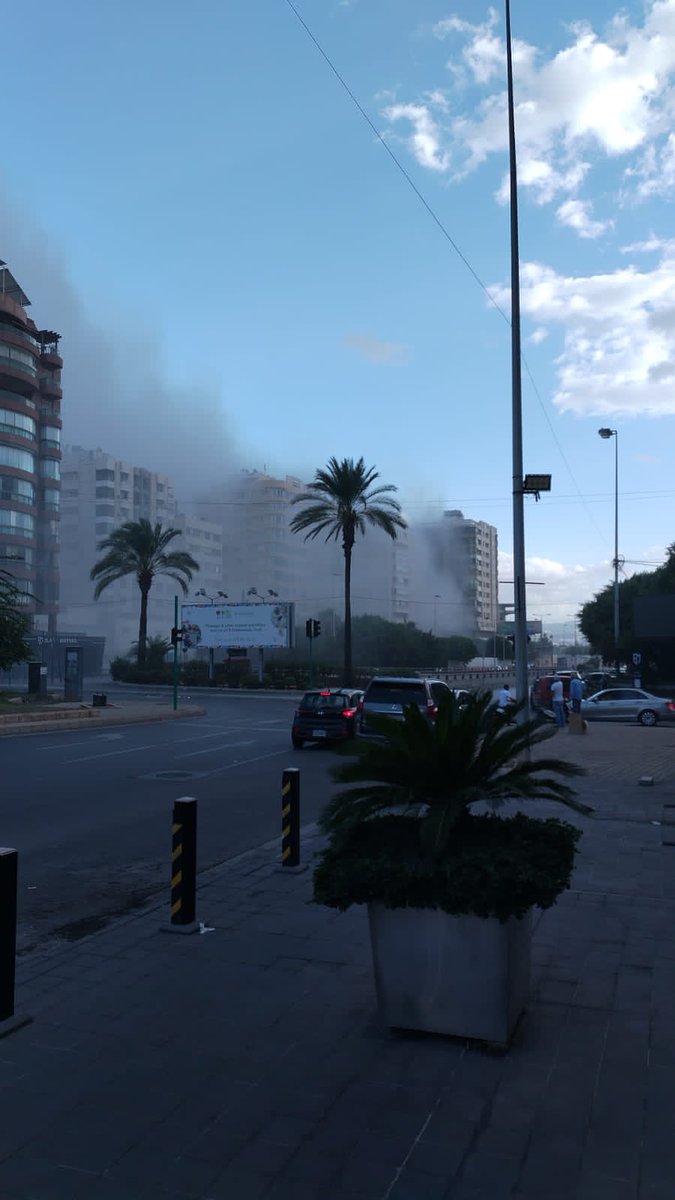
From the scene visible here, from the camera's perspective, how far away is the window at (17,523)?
7988 centimetres

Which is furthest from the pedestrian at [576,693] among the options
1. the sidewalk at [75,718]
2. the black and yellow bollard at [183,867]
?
the black and yellow bollard at [183,867]

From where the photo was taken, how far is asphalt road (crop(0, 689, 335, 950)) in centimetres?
881

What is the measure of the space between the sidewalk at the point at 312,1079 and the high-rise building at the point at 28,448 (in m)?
69.7

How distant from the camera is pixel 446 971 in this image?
495 centimetres

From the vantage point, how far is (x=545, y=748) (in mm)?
22391

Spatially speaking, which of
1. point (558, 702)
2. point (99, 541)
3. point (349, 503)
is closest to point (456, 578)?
point (99, 541)

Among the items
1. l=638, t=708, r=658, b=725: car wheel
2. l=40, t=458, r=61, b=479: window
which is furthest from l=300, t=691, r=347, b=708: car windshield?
l=40, t=458, r=61, b=479: window

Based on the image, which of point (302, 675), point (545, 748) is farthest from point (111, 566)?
point (545, 748)

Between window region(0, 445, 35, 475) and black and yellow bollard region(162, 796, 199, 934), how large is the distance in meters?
76.8

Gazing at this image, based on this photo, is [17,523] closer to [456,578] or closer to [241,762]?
[241,762]

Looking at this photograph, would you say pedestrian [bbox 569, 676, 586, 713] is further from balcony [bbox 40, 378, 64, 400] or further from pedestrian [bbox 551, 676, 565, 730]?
balcony [bbox 40, 378, 64, 400]

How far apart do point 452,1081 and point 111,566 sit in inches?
2391

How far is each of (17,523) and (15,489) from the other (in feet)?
9.23

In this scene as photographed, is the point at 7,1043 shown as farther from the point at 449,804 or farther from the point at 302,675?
the point at 302,675
